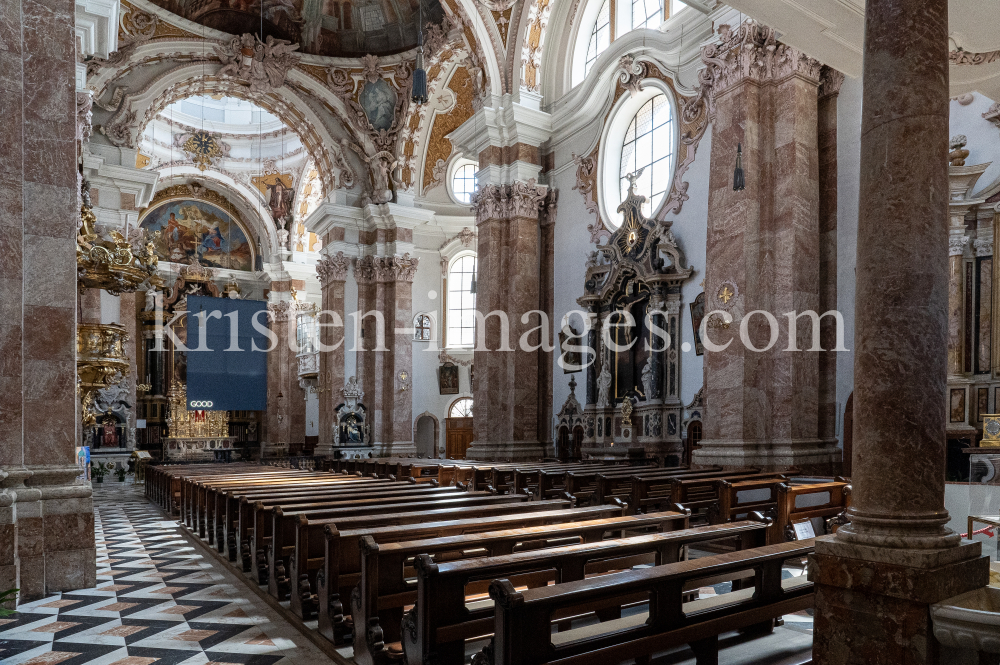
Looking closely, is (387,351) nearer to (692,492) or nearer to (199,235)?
(199,235)

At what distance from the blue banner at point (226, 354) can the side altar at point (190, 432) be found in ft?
3.07

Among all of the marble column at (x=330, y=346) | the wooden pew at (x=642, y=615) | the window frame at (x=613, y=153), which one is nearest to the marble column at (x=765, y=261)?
the window frame at (x=613, y=153)

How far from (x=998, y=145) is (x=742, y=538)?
23.3ft

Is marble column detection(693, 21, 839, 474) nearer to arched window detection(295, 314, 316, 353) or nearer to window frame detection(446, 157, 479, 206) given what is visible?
window frame detection(446, 157, 479, 206)

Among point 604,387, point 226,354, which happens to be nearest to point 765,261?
point 604,387

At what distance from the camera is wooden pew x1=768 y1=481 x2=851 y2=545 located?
21.2 ft

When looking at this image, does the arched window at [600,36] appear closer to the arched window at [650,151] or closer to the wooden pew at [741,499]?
the arched window at [650,151]

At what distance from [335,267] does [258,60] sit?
5.79 metres

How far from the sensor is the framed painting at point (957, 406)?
853 cm

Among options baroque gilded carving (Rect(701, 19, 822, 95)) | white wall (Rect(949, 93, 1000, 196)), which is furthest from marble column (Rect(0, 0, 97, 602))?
white wall (Rect(949, 93, 1000, 196))

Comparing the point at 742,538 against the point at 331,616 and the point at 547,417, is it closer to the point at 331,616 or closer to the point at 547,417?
the point at 331,616

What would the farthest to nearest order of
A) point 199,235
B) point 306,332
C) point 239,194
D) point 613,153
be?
point 199,235
point 239,194
point 306,332
point 613,153

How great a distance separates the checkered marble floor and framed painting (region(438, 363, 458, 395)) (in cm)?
1521

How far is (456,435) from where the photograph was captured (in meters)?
22.7
